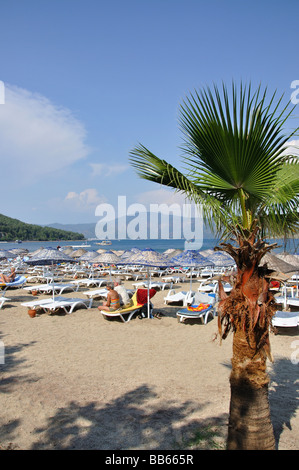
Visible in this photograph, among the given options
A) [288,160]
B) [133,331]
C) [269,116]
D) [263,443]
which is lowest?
[133,331]

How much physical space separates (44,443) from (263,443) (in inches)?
95.3

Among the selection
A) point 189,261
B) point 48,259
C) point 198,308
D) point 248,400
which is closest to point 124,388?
point 248,400

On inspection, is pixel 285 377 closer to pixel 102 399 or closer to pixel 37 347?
pixel 102 399

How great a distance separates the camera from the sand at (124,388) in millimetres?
3611

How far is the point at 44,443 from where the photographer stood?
136 inches

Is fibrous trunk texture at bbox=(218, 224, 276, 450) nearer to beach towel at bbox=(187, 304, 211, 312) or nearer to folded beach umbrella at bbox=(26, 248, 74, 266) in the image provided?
beach towel at bbox=(187, 304, 211, 312)

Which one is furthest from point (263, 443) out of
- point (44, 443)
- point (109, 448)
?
point (44, 443)

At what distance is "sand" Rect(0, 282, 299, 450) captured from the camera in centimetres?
361

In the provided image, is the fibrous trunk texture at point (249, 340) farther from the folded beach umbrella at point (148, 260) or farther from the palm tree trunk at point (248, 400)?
the folded beach umbrella at point (148, 260)

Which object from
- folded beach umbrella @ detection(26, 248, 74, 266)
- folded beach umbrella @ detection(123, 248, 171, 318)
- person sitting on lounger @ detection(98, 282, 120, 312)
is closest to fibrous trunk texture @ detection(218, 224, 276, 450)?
folded beach umbrella @ detection(123, 248, 171, 318)

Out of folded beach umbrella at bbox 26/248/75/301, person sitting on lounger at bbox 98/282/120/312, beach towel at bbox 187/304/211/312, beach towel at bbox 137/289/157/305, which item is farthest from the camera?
folded beach umbrella at bbox 26/248/75/301

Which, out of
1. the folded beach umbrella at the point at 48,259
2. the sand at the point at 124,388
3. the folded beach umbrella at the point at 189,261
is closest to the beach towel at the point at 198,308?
the sand at the point at 124,388

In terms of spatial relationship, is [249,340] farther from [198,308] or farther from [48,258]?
[48,258]

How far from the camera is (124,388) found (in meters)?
4.93
